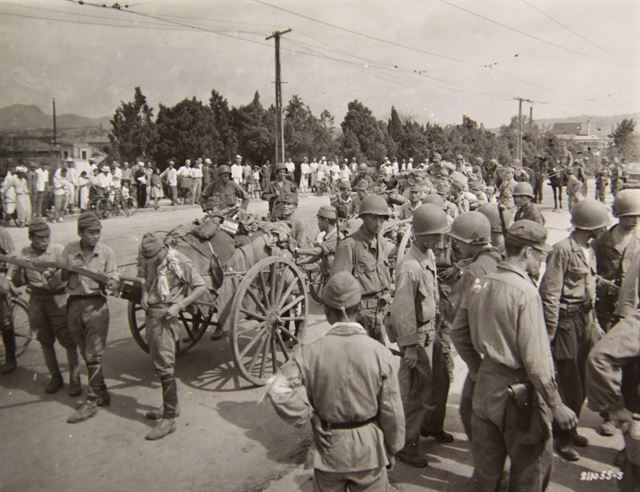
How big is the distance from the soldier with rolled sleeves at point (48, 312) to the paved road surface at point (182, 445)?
0.73 ft

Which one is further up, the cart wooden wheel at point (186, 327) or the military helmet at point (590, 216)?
the military helmet at point (590, 216)

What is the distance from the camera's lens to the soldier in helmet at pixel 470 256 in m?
3.77

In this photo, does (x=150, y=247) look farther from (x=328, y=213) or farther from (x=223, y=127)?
(x=223, y=127)

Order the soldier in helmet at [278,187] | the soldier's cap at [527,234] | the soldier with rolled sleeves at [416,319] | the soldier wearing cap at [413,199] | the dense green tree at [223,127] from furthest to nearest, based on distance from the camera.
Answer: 1. the dense green tree at [223,127]
2. the soldier in helmet at [278,187]
3. the soldier wearing cap at [413,199]
4. the soldier with rolled sleeves at [416,319]
5. the soldier's cap at [527,234]

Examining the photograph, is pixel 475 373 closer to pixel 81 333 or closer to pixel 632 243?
pixel 632 243

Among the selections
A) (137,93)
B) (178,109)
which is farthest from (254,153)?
(137,93)

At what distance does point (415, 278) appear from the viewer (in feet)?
12.9

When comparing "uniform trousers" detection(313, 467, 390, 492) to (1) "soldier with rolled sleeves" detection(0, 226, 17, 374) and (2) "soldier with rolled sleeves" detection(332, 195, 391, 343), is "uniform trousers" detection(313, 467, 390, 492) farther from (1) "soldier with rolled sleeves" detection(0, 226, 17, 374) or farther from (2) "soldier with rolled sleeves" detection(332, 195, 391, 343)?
(1) "soldier with rolled sleeves" detection(0, 226, 17, 374)

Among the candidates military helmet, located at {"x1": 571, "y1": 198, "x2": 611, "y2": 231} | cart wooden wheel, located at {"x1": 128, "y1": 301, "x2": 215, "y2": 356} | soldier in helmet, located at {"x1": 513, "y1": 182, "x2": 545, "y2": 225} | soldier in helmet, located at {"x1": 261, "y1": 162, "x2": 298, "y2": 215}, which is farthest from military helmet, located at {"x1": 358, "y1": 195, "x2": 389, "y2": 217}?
soldier in helmet, located at {"x1": 261, "y1": 162, "x2": 298, "y2": 215}

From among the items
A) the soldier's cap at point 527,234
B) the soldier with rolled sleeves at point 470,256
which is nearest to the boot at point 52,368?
the soldier with rolled sleeves at point 470,256

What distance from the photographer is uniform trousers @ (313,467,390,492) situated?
2631 millimetres

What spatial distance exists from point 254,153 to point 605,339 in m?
31.2

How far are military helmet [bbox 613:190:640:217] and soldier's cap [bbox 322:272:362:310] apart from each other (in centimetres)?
306

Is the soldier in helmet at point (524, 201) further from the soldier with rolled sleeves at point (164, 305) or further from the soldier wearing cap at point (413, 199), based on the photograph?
the soldier with rolled sleeves at point (164, 305)
